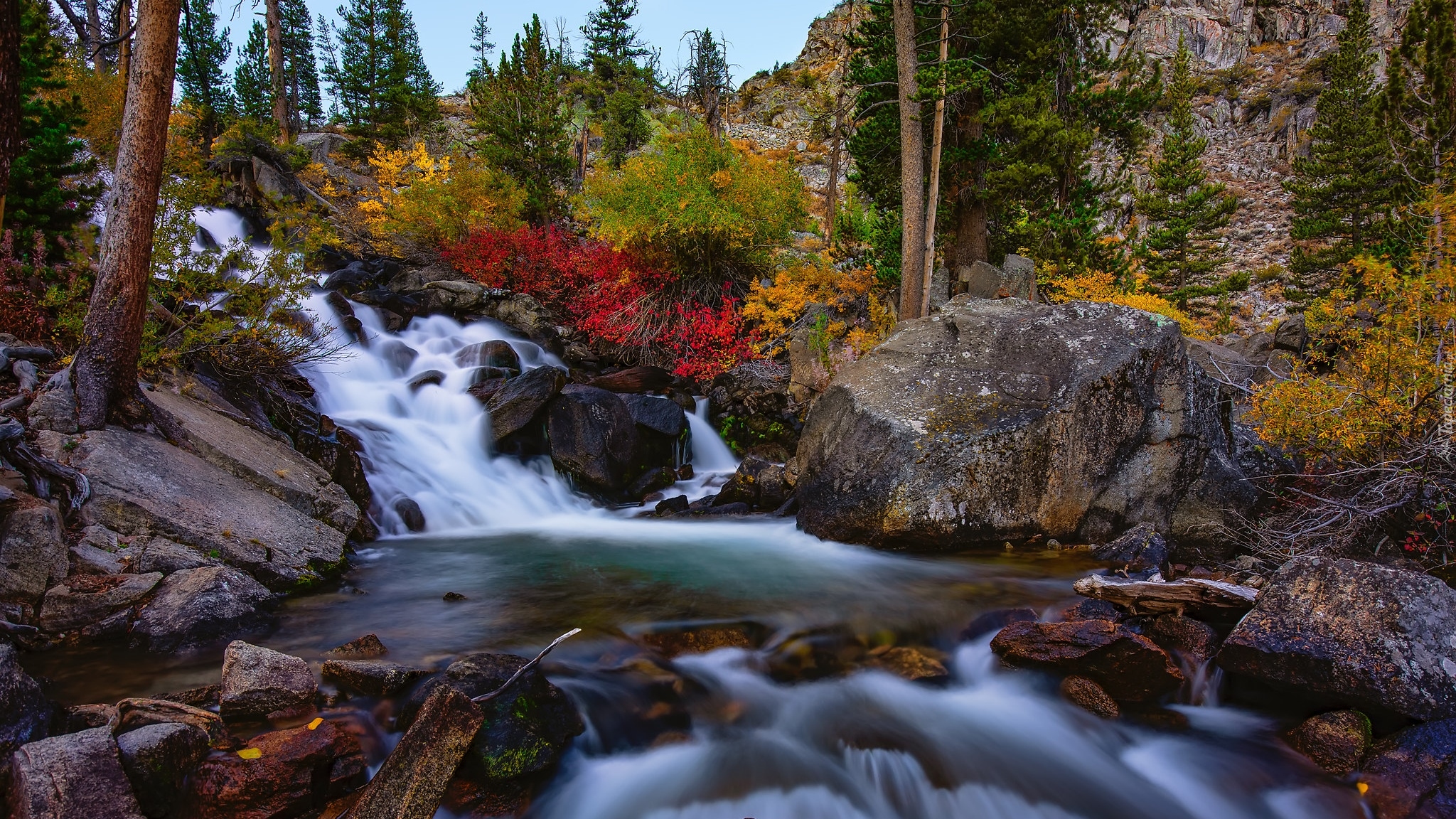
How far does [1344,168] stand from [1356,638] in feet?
118

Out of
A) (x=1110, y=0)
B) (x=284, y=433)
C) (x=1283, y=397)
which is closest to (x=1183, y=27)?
(x=1110, y=0)

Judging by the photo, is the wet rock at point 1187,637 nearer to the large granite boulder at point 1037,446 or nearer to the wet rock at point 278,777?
the large granite boulder at point 1037,446

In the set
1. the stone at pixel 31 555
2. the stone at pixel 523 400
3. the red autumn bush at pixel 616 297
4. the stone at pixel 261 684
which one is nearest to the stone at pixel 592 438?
the stone at pixel 523 400

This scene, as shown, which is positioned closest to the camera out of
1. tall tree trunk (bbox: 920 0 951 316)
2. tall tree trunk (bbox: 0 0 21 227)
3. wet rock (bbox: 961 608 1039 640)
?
tall tree trunk (bbox: 0 0 21 227)

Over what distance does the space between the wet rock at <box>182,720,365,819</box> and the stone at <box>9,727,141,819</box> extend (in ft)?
0.82

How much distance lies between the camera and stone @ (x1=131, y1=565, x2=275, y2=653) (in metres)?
4.38

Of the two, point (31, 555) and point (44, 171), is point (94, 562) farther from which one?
point (44, 171)

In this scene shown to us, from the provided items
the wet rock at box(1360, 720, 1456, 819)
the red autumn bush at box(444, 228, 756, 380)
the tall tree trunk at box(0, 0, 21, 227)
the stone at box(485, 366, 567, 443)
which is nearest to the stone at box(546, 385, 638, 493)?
the stone at box(485, 366, 567, 443)

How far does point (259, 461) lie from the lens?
6.76 metres

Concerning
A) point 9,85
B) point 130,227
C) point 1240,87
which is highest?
point 1240,87

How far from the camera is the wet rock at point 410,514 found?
8.60 metres

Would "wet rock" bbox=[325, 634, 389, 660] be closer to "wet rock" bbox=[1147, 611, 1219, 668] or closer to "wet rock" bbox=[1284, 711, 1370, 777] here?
"wet rock" bbox=[1147, 611, 1219, 668]

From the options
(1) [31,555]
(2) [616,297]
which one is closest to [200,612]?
(1) [31,555]

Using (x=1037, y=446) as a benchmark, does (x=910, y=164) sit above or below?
above
